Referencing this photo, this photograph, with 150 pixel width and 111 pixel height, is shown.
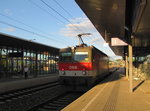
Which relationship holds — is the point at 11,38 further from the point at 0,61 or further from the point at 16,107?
the point at 16,107

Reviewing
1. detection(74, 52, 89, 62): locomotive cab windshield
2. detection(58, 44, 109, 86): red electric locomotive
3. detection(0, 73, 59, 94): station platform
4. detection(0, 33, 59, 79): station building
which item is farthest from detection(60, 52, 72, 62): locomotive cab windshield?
detection(0, 33, 59, 79): station building

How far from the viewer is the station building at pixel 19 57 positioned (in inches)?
822

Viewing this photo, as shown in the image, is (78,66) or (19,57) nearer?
(78,66)

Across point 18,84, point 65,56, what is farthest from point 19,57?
point 65,56

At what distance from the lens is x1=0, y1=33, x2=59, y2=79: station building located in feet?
68.5

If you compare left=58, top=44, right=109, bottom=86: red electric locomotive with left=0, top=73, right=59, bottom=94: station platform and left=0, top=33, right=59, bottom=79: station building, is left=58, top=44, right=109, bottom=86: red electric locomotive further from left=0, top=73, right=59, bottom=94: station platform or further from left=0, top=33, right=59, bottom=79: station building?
left=0, top=33, right=59, bottom=79: station building

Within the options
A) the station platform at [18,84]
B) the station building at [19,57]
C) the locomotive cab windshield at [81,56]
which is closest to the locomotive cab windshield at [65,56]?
the locomotive cab windshield at [81,56]

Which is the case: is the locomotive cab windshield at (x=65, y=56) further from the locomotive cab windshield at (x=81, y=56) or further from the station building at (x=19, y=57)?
the station building at (x=19, y=57)

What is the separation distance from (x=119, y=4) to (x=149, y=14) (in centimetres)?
138

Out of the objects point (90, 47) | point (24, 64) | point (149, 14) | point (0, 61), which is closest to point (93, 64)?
point (90, 47)

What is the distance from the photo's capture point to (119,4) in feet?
27.3

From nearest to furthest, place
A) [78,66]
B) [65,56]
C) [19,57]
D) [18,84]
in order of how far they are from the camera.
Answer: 1. [78,66]
2. [65,56]
3. [18,84]
4. [19,57]

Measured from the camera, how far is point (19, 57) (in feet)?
79.1

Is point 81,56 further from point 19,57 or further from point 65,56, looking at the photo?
point 19,57
